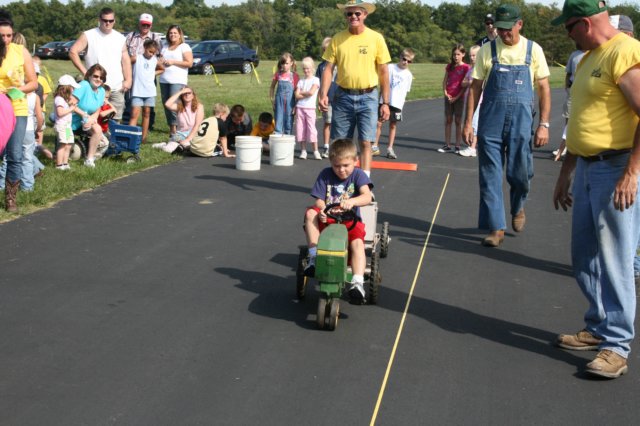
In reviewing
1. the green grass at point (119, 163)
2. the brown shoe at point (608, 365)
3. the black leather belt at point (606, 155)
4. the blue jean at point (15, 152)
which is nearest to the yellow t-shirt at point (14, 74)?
the blue jean at point (15, 152)

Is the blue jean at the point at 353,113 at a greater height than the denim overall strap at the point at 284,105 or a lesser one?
greater

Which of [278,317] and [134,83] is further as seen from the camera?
[134,83]

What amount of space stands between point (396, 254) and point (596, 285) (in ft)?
8.82

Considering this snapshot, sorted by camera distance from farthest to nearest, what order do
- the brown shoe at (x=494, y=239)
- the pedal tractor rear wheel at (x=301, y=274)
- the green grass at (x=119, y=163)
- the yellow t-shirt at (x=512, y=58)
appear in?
1. the green grass at (x=119, y=163)
2. the brown shoe at (x=494, y=239)
3. the yellow t-shirt at (x=512, y=58)
4. the pedal tractor rear wheel at (x=301, y=274)

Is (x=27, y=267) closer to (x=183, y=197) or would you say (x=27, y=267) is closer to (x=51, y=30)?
(x=183, y=197)

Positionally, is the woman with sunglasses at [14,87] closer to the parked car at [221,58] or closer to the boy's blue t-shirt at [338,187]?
the boy's blue t-shirt at [338,187]

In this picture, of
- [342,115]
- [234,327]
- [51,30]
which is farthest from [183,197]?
[51,30]

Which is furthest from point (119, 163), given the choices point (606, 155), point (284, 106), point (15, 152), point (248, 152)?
point (606, 155)

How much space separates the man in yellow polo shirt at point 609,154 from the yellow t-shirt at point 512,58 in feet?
9.67

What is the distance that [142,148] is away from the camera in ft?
46.8

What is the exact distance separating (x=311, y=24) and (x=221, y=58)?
40.9 m

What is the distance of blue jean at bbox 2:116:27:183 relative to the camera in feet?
29.9

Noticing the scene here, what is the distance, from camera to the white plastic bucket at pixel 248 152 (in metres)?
12.7

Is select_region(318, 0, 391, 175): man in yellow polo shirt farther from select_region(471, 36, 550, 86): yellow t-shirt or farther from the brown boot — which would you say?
the brown boot
